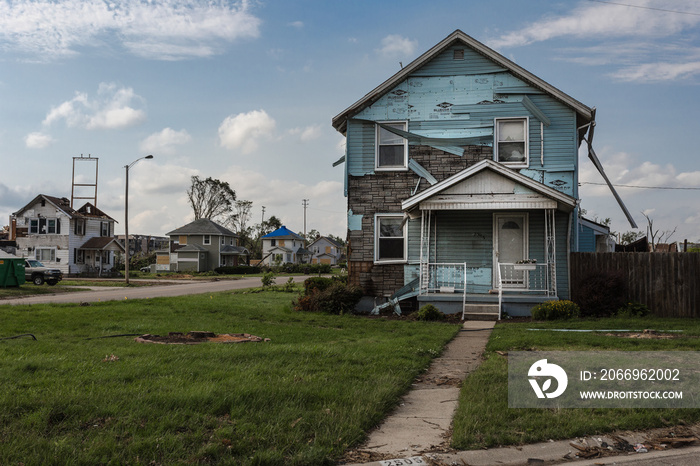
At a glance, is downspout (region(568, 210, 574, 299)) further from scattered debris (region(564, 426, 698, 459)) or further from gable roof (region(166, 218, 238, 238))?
gable roof (region(166, 218, 238, 238))

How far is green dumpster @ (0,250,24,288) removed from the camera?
2894 cm

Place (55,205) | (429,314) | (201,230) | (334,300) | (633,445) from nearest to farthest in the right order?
(633,445), (429,314), (334,300), (55,205), (201,230)

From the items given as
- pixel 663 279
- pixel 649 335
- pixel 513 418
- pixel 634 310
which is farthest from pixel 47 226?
pixel 513 418

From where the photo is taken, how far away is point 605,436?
5.45 meters

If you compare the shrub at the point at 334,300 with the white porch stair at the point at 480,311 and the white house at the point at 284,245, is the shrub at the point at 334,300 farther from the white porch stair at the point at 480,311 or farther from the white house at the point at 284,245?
the white house at the point at 284,245

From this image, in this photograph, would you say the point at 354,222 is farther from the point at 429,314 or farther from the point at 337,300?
the point at 429,314

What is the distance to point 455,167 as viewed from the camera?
18031 millimetres

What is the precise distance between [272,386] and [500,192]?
36.4ft

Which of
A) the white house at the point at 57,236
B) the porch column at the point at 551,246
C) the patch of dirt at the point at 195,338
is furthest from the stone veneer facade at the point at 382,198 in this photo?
the white house at the point at 57,236

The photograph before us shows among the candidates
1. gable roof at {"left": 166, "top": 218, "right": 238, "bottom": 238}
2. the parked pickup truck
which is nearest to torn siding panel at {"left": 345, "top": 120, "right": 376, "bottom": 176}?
the parked pickup truck

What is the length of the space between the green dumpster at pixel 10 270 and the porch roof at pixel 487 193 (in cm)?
2206

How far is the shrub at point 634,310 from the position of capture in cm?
1494

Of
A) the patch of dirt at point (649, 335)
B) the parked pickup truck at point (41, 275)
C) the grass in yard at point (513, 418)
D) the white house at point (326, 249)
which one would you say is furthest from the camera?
the white house at point (326, 249)

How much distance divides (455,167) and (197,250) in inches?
2162
